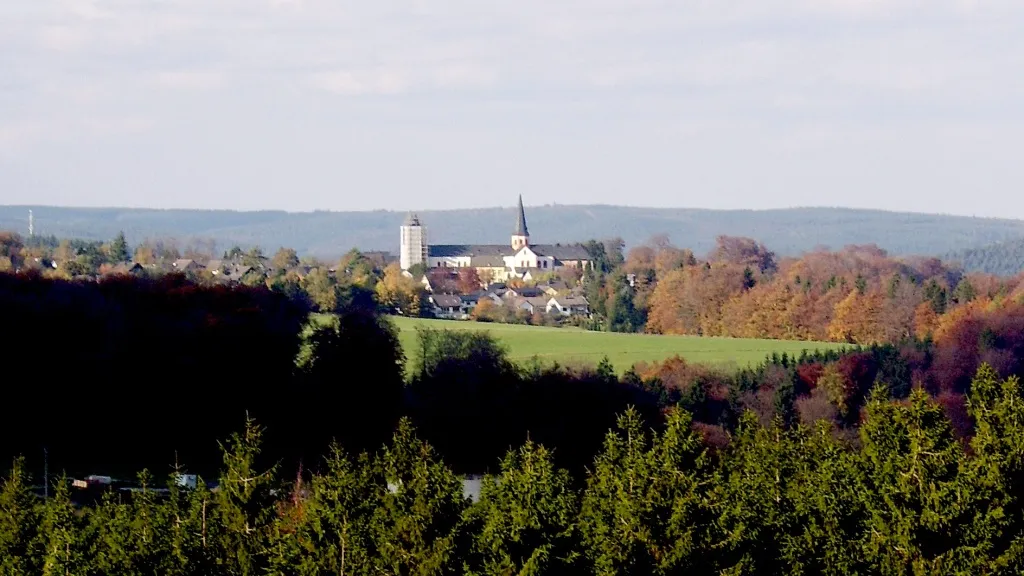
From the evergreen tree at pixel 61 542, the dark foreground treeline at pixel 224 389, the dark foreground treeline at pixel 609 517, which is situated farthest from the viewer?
the dark foreground treeline at pixel 224 389

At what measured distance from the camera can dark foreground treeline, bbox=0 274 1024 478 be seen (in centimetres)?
4284

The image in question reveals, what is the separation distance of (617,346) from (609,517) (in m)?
63.2

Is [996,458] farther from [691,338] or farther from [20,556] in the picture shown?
[691,338]

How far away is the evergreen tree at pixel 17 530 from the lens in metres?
21.2

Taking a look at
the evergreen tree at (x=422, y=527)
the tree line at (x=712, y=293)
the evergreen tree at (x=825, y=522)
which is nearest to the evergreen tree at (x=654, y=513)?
the evergreen tree at (x=825, y=522)

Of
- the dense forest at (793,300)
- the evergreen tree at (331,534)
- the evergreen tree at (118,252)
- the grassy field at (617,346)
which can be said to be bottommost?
the grassy field at (617,346)

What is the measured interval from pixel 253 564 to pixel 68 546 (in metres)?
2.36

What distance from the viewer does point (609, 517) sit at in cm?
2302

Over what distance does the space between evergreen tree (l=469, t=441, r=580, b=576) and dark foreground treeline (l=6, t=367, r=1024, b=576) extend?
0.03 metres

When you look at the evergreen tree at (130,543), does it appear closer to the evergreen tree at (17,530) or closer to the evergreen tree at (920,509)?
the evergreen tree at (17,530)

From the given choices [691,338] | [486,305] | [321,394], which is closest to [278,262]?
[486,305]

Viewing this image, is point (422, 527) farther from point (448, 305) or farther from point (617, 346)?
point (448, 305)

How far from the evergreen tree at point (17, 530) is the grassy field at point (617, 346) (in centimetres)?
4811

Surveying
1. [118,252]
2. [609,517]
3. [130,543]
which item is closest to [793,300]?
[118,252]
